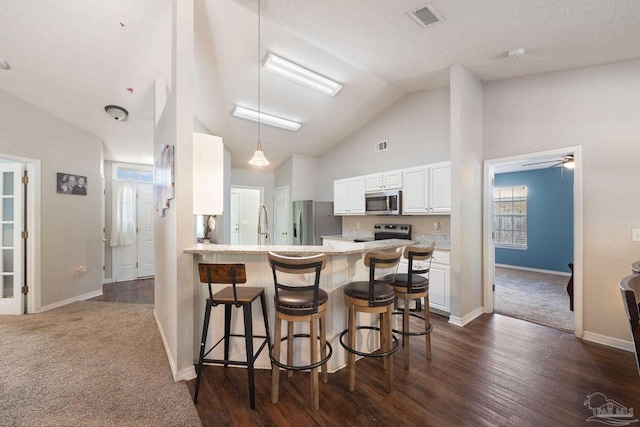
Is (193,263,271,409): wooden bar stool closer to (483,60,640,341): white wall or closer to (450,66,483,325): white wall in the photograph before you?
(450,66,483,325): white wall

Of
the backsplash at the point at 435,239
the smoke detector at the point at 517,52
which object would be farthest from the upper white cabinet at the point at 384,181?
the smoke detector at the point at 517,52

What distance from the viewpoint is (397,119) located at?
4.66 m

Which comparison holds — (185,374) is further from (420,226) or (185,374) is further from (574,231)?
(574,231)

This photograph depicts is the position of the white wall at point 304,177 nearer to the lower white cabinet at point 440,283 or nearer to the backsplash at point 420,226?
the backsplash at point 420,226

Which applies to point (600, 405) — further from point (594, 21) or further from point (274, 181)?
point (274, 181)

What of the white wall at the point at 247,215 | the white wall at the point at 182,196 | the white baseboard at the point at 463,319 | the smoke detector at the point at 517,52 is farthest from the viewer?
the white wall at the point at 247,215

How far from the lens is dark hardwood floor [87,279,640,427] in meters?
1.76

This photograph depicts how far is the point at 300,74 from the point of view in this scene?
3.63 metres

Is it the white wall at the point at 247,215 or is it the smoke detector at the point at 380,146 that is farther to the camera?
the white wall at the point at 247,215

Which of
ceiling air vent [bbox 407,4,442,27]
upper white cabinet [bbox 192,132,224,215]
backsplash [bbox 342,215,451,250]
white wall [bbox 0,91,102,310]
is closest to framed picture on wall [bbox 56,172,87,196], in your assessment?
white wall [bbox 0,91,102,310]

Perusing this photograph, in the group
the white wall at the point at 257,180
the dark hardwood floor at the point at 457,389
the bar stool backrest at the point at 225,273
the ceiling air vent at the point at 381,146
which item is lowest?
the dark hardwood floor at the point at 457,389

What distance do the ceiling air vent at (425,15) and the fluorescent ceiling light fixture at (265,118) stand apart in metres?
2.71

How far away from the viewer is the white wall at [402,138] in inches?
160

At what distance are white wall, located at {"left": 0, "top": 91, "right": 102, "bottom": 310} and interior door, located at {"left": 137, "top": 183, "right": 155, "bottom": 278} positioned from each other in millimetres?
1014
